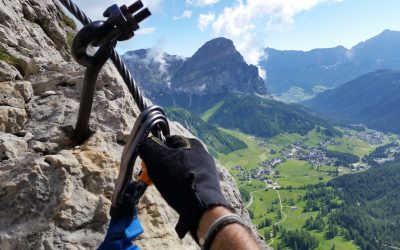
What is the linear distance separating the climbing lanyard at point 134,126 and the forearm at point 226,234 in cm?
88

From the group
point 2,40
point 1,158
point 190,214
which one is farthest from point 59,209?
point 2,40

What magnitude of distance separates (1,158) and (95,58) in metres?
2.43

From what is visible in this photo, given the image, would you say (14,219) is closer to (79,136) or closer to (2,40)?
(79,136)

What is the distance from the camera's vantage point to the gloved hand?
109 inches

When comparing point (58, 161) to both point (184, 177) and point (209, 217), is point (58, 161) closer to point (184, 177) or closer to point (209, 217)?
point (184, 177)

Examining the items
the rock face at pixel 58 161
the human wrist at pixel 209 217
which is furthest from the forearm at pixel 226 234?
the rock face at pixel 58 161

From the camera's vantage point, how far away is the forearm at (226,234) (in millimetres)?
2656

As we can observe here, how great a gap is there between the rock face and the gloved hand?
2309 millimetres

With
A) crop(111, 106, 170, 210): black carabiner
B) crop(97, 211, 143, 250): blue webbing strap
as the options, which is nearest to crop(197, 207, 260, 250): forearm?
crop(111, 106, 170, 210): black carabiner

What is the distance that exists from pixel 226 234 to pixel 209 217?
168mm

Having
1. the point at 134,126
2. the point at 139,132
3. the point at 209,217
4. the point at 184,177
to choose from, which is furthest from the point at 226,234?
the point at 134,126

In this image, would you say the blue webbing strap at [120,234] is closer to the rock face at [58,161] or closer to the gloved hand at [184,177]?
the gloved hand at [184,177]

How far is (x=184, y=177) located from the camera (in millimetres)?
2928

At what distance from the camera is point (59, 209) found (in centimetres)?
496
